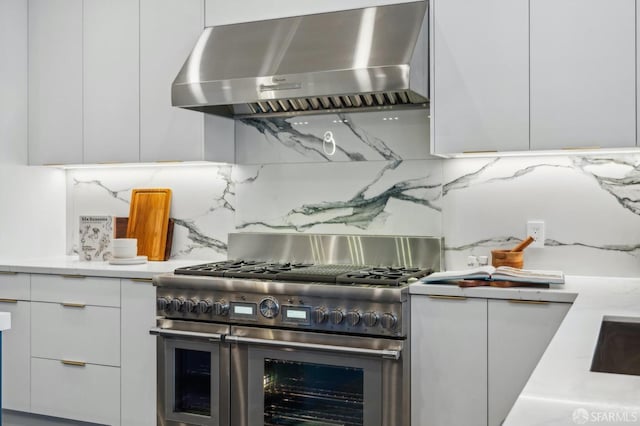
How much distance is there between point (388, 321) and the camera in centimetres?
259

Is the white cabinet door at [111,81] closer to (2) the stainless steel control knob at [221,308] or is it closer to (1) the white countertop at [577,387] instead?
(2) the stainless steel control knob at [221,308]

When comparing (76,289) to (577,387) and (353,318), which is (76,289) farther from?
(577,387)

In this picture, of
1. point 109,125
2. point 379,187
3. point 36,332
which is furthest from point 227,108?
point 36,332

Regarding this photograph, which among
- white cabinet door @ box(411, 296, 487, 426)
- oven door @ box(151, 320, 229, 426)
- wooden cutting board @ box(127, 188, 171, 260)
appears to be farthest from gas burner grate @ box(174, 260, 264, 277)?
white cabinet door @ box(411, 296, 487, 426)

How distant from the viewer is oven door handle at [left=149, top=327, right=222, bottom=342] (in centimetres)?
286

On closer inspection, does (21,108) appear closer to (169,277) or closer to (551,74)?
(169,277)

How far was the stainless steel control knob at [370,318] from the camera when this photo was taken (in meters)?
2.60

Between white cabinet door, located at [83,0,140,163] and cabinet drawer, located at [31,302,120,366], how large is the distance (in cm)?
83

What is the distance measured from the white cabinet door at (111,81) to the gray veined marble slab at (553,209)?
5.58 ft

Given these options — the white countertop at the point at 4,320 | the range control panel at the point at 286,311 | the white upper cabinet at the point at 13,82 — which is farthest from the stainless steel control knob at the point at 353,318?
the white upper cabinet at the point at 13,82

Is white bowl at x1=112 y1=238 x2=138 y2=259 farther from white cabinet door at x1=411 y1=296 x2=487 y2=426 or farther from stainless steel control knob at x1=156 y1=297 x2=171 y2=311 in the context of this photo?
white cabinet door at x1=411 y1=296 x2=487 y2=426

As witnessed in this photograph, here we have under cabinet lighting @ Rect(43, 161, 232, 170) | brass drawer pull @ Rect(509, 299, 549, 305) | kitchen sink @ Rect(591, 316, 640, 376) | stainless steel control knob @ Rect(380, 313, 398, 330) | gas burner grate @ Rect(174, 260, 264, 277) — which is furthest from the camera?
under cabinet lighting @ Rect(43, 161, 232, 170)

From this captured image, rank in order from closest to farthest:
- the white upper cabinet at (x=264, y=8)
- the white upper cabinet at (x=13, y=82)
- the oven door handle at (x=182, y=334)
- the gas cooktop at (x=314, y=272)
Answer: the gas cooktop at (x=314, y=272) < the oven door handle at (x=182, y=334) < the white upper cabinet at (x=264, y=8) < the white upper cabinet at (x=13, y=82)

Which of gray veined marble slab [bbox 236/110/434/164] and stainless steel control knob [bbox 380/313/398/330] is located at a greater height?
gray veined marble slab [bbox 236/110/434/164]
